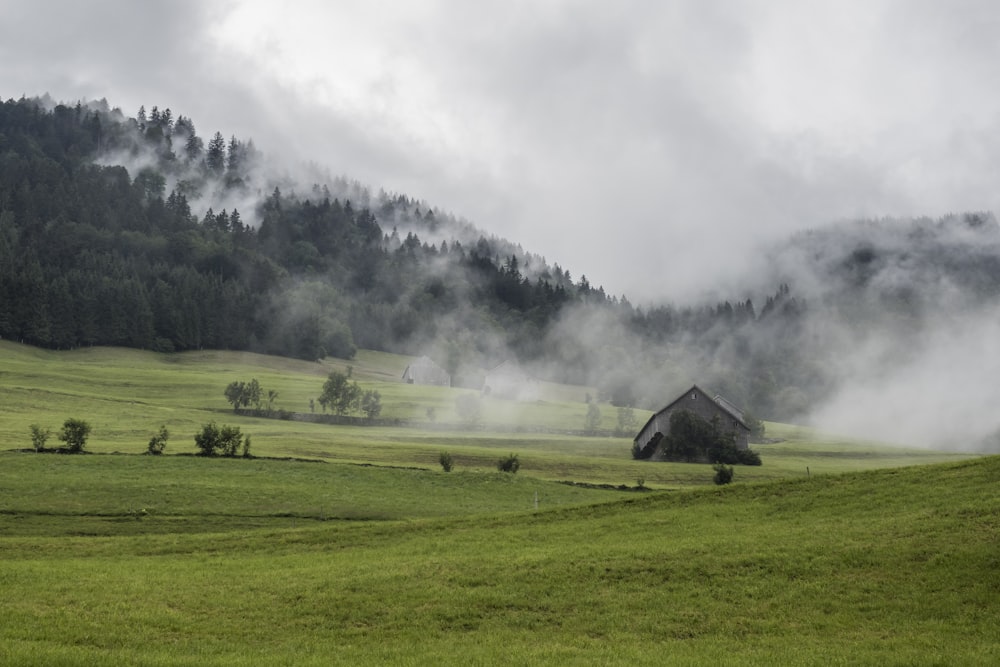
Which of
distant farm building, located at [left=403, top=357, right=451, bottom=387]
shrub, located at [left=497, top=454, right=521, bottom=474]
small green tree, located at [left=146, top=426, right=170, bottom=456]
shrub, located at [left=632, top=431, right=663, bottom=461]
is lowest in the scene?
small green tree, located at [left=146, top=426, right=170, bottom=456]

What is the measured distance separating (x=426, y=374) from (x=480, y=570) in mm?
161128

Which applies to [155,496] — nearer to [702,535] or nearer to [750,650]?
[702,535]

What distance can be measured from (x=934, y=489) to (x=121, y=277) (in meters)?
194

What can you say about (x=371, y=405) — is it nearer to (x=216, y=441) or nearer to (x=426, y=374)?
(x=426, y=374)

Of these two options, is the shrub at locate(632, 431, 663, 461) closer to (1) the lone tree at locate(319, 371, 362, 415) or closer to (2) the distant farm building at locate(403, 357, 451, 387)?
(1) the lone tree at locate(319, 371, 362, 415)

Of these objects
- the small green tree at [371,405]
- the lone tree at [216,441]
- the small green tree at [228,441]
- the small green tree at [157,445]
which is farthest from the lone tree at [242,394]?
the lone tree at [216,441]

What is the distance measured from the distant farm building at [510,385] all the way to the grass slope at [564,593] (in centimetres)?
13508

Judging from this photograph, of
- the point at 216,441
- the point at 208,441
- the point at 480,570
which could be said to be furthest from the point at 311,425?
the point at 480,570

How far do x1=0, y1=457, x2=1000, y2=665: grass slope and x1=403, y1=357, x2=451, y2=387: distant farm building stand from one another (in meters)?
151

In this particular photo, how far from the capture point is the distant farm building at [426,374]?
181 meters

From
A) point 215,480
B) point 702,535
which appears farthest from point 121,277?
point 702,535

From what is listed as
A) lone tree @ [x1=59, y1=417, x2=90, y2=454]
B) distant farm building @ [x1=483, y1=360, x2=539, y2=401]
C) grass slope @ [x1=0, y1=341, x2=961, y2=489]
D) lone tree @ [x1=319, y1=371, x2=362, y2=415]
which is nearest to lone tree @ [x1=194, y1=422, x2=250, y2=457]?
grass slope @ [x1=0, y1=341, x2=961, y2=489]

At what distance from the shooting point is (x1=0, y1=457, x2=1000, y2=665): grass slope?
16.1 metres

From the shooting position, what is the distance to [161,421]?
88.5 metres
